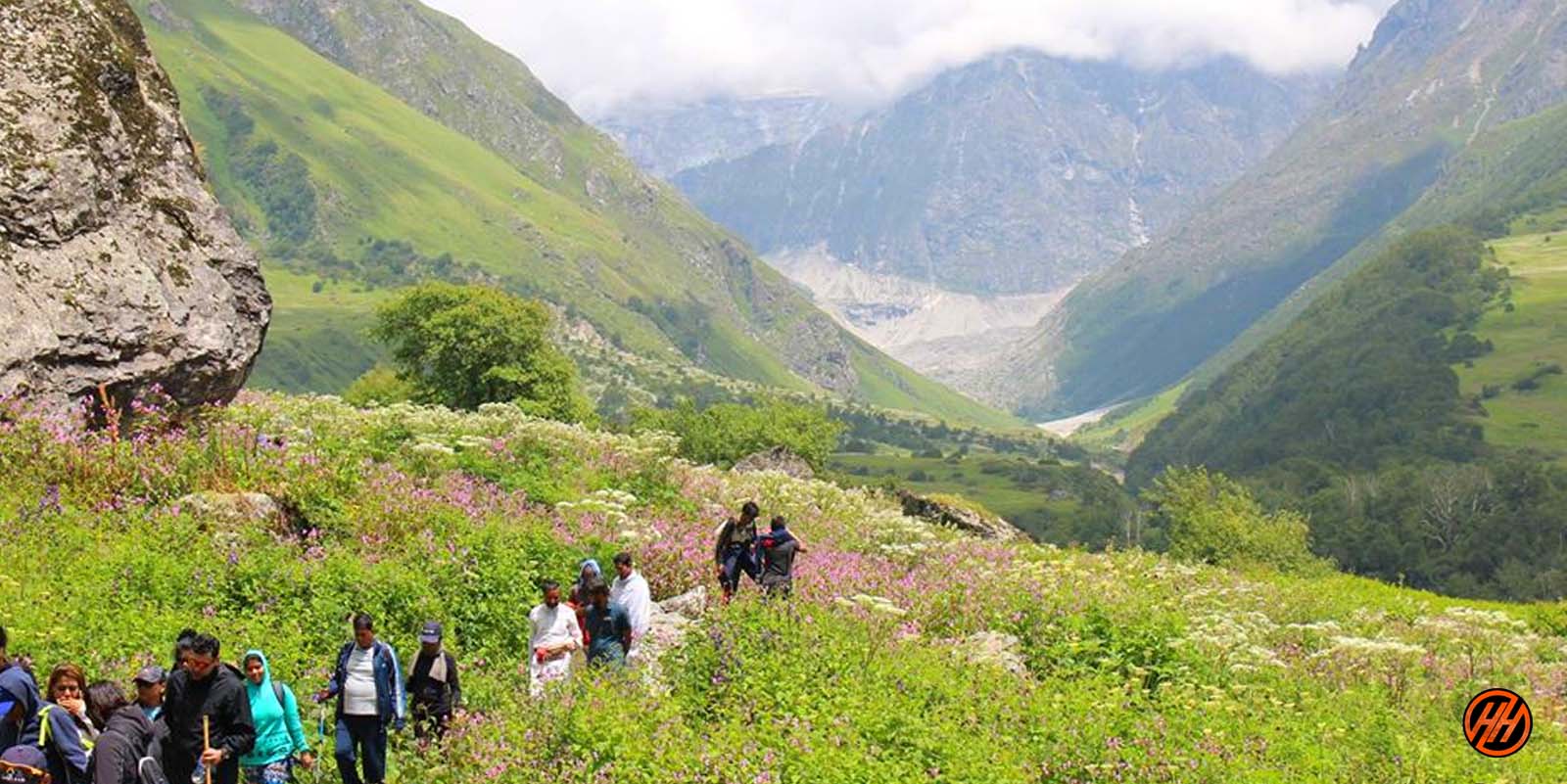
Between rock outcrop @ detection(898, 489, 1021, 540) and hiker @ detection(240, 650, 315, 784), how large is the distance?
102 feet

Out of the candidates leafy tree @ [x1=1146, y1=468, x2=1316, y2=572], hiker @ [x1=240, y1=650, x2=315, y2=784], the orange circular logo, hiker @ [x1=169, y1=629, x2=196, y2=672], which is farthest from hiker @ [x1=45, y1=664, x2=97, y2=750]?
leafy tree @ [x1=1146, y1=468, x2=1316, y2=572]

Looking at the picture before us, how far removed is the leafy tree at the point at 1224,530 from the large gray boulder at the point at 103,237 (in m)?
81.1

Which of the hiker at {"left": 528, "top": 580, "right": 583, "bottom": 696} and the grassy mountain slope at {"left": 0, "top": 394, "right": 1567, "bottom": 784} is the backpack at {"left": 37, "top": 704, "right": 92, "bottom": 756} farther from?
the hiker at {"left": 528, "top": 580, "right": 583, "bottom": 696}

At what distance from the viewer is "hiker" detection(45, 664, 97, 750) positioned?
957cm

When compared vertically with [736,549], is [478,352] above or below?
below

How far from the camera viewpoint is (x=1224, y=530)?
102m

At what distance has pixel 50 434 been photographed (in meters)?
16.8

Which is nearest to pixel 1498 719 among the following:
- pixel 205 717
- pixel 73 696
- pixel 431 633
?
pixel 431 633

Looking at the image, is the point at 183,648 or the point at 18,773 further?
the point at 183,648

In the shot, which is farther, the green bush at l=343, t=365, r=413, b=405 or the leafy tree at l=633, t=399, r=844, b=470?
the leafy tree at l=633, t=399, r=844, b=470

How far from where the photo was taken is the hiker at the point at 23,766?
8.78 metres

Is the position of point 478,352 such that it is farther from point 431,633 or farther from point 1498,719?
point 1498,719

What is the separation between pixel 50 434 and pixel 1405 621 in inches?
965

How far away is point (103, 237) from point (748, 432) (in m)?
73.2
